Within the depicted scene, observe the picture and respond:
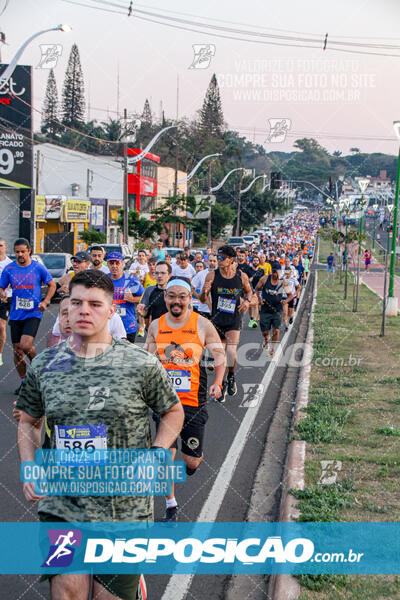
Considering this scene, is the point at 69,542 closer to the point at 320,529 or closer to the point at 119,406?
the point at 119,406

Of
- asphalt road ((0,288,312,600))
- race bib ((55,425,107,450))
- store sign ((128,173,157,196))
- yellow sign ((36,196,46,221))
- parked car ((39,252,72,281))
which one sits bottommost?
asphalt road ((0,288,312,600))

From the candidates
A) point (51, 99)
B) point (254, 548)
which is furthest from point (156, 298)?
point (51, 99)

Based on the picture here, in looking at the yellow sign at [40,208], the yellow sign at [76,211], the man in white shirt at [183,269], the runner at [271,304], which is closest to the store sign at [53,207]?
the yellow sign at [76,211]

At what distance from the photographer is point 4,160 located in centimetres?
→ 3481

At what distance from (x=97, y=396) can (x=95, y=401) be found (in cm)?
3

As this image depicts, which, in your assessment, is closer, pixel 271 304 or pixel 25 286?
pixel 25 286

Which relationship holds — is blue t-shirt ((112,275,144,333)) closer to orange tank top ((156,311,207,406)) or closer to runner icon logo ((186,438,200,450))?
orange tank top ((156,311,207,406))

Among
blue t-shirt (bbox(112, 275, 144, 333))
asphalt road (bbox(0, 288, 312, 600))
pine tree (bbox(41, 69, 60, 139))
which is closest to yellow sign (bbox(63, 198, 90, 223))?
asphalt road (bbox(0, 288, 312, 600))

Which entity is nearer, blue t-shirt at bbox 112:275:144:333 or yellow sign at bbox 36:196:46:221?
blue t-shirt at bbox 112:275:144:333

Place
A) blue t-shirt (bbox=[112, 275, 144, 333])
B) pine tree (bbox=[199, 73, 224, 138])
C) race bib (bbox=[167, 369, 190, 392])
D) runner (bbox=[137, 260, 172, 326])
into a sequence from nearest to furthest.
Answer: race bib (bbox=[167, 369, 190, 392]) → runner (bbox=[137, 260, 172, 326]) → blue t-shirt (bbox=[112, 275, 144, 333]) → pine tree (bbox=[199, 73, 224, 138])

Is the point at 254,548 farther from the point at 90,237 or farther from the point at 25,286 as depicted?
the point at 90,237

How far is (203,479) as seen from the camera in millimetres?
6434

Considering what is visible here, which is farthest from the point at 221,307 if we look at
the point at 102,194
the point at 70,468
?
the point at 102,194

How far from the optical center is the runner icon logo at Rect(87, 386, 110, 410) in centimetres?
307
